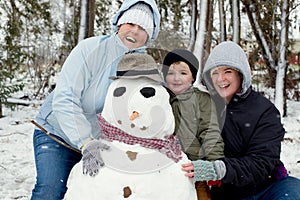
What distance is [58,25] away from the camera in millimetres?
12430

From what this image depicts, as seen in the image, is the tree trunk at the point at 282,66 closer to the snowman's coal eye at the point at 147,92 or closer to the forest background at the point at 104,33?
the forest background at the point at 104,33

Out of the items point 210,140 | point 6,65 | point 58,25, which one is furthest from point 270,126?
point 58,25

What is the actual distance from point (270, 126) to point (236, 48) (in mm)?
460

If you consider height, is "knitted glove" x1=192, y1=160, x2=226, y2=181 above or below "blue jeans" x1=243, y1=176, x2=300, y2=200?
above

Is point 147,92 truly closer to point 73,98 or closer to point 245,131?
point 73,98

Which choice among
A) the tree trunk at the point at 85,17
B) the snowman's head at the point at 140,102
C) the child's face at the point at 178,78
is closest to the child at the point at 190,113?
the child's face at the point at 178,78

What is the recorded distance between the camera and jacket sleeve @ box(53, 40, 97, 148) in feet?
6.48

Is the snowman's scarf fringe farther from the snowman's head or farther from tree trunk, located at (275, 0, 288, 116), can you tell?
tree trunk, located at (275, 0, 288, 116)

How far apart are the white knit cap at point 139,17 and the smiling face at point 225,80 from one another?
1.51 feet

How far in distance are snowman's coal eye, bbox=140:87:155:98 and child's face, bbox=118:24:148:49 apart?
34 cm

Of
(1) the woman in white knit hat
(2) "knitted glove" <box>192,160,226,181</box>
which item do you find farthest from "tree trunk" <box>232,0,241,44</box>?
(2) "knitted glove" <box>192,160,226,181</box>

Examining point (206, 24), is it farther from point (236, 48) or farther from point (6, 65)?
point (6, 65)

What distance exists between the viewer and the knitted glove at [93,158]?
173 cm

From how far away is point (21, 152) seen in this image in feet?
19.4
